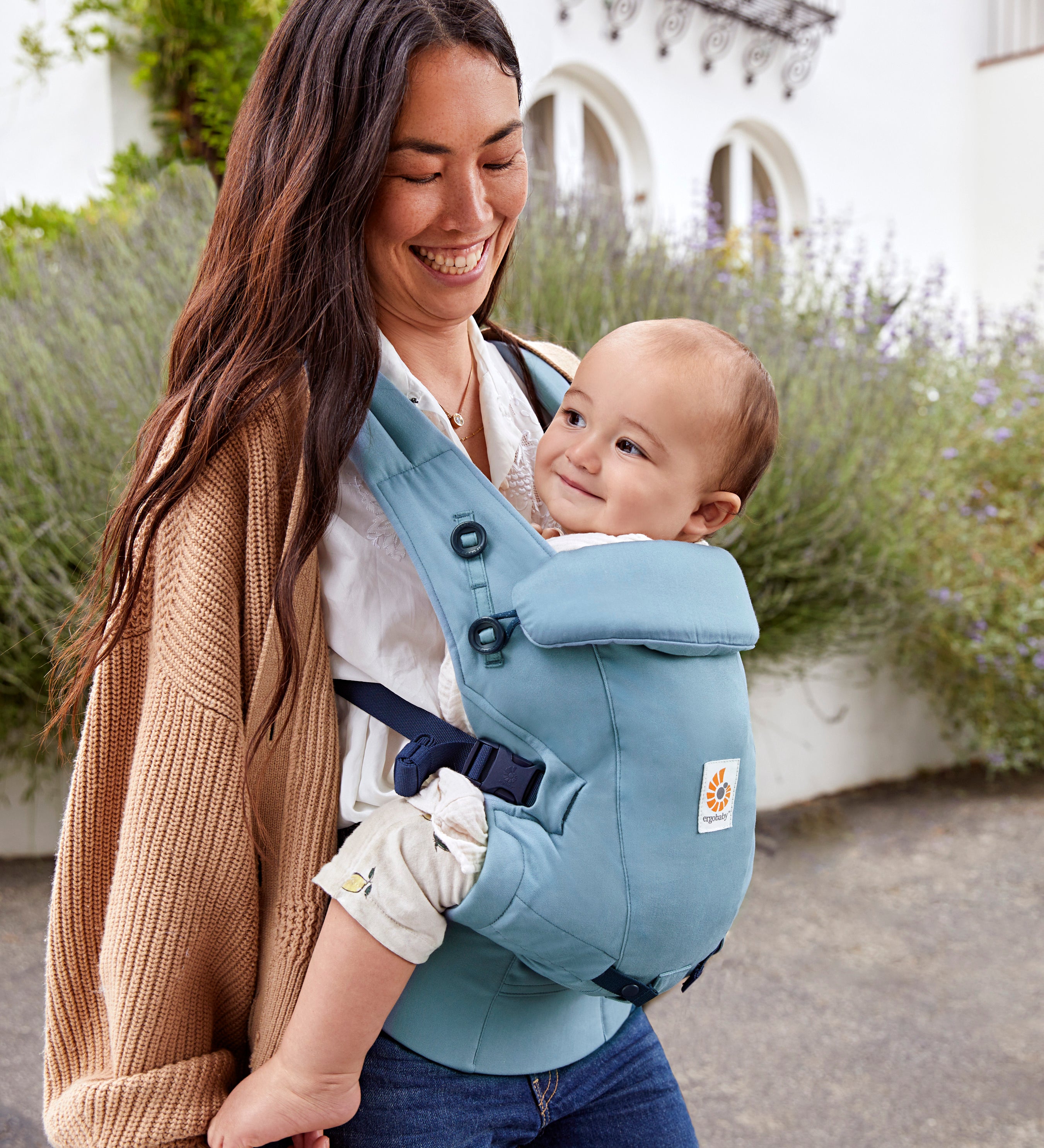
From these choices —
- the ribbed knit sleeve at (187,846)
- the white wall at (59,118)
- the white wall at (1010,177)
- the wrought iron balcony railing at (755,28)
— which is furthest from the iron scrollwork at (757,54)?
the ribbed knit sleeve at (187,846)

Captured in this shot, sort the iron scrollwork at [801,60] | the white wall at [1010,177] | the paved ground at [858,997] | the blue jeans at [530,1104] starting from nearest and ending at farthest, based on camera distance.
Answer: the blue jeans at [530,1104] → the paved ground at [858,997] → the iron scrollwork at [801,60] → the white wall at [1010,177]

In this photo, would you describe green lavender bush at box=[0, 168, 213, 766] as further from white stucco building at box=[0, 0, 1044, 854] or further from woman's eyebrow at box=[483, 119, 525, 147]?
woman's eyebrow at box=[483, 119, 525, 147]

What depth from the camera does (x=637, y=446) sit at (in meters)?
1.07

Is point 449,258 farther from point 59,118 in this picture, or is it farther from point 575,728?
point 59,118

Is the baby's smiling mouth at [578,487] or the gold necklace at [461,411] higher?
the gold necklace at [461,411]

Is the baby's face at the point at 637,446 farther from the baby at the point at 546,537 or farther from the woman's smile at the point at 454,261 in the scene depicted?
the woman's smile at the point at 454,261

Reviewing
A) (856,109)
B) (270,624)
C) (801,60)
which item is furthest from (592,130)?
(270,624)

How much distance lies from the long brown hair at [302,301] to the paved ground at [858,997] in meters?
2.07

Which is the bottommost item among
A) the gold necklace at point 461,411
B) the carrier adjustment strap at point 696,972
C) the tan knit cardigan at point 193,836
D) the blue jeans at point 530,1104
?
the blue jeans at point 530,1104

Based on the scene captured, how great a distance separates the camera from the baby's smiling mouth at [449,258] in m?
1.04

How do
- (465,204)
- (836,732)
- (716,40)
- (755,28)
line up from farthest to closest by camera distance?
(755,28) → (716,40) → (836,732) → (465,204)

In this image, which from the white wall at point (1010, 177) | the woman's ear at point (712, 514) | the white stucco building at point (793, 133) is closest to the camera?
the woman's ear at point (712, 514)

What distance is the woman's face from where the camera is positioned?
0.96 meters

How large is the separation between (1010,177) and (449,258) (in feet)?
40.5
